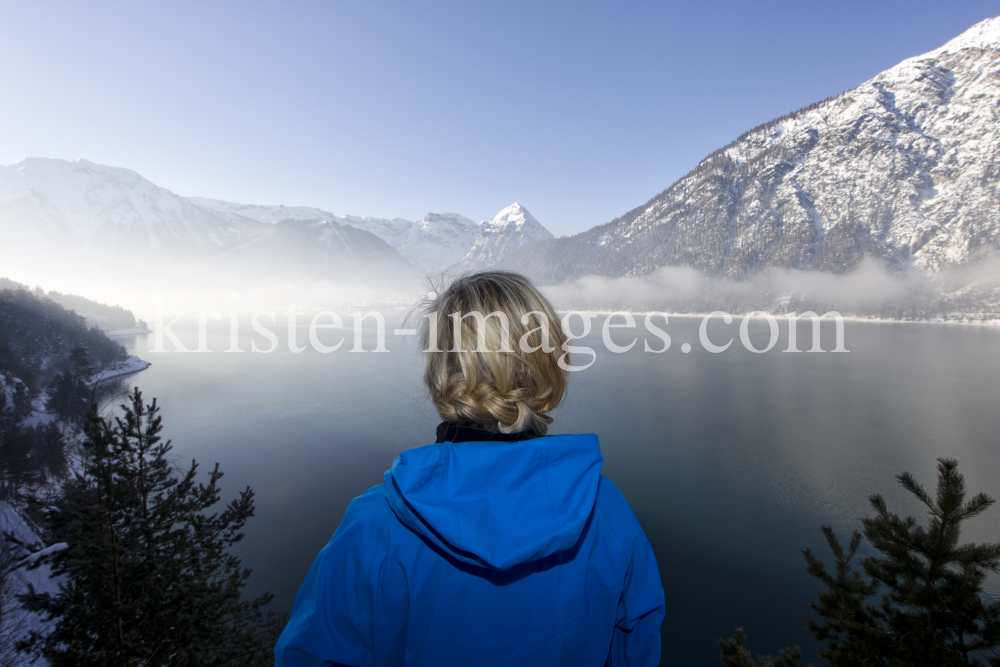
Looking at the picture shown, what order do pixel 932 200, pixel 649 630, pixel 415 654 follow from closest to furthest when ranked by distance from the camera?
1. pixel 415 654
2. pixel 649 630
3. pixel 932 200

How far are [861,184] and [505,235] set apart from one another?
10195cm

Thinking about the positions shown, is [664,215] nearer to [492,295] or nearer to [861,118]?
[861,118]

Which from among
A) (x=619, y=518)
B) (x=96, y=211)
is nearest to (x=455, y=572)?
(x=619, y=518)

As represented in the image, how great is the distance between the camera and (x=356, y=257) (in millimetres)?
159500

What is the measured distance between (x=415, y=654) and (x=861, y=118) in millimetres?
119432

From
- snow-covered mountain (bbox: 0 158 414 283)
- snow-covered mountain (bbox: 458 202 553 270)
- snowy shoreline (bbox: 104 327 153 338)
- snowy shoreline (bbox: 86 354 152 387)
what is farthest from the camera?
snow-covered mountain (bbox: 458 202 553 270)

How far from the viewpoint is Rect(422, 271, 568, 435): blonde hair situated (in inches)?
30.9

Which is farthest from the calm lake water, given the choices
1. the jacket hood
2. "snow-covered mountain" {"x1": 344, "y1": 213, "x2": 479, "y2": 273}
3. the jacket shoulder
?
"snow-covered mountain" {"x1": 344, "y1": 213, "x2": 479, "y2": 273}

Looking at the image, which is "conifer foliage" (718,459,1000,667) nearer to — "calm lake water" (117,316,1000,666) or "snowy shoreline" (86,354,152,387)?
"calm lake water" (117,316,1000,666)

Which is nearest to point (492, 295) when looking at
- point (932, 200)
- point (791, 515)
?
point (791, 515)

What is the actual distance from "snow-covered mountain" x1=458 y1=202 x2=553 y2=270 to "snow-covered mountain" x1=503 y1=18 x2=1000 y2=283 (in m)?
51.3

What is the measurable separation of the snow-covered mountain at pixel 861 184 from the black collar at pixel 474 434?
95.2 m

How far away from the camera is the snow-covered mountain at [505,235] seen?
144 metres

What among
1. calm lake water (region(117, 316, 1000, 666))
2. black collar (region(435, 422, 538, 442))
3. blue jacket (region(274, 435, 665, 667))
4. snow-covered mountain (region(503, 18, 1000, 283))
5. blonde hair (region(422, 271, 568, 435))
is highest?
snow-covered mountain (region(503, 18, 1000, 283))
